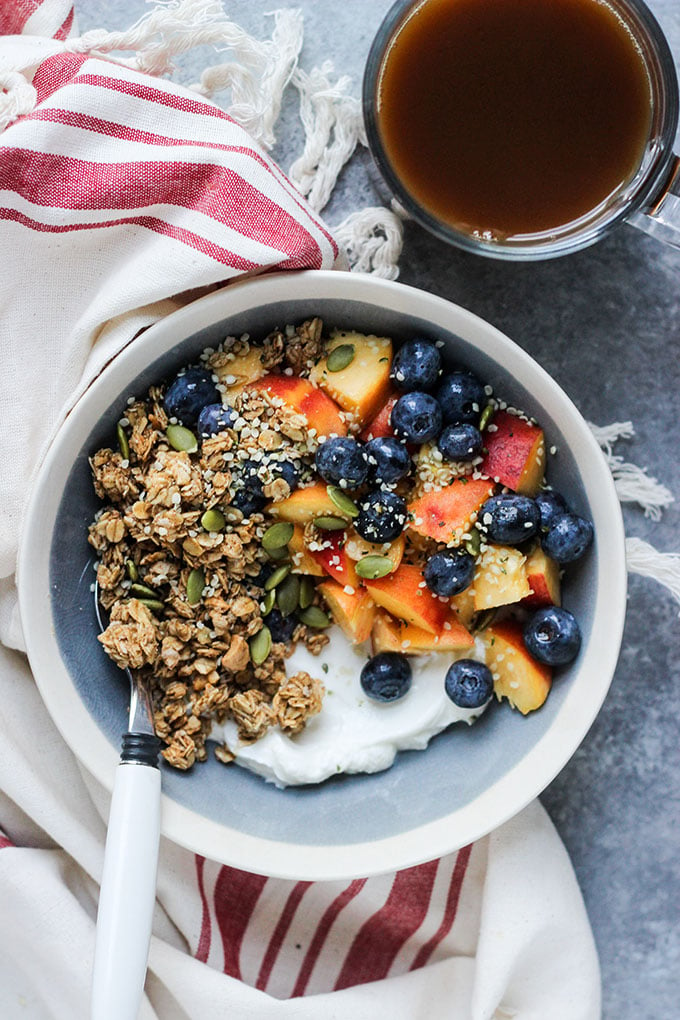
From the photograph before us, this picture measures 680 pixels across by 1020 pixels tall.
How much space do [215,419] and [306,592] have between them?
24cm

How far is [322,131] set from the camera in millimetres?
1296

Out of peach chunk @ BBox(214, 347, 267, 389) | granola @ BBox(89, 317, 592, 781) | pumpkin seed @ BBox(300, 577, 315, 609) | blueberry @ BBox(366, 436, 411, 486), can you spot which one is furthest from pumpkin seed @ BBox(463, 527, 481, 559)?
peach chunk @ BBox(214, 347, 267, 389)

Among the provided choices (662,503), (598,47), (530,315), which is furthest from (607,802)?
(598,47)

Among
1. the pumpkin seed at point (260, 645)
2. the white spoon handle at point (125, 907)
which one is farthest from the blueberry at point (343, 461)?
the white spoon handle at point (125, 907)

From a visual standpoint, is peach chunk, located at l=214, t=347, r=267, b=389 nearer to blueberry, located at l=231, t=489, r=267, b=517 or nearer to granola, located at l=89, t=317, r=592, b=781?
granola, located at l=89, t=317, r=592, b=781

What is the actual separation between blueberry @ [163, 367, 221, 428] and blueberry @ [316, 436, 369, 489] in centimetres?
15

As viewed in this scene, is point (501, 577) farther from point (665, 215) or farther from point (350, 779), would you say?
point (665, 215)

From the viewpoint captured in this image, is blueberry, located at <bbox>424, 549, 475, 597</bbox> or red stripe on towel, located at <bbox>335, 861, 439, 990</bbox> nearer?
blueberry, located at <bbox>424, 549, 475, 597</bbox>

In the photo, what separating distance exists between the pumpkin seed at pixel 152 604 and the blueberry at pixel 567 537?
18.3 inches

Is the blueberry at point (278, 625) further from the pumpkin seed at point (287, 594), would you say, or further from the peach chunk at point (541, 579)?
the peach chunk at point (541, 579)

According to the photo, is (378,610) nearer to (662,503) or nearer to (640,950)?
(662,503)

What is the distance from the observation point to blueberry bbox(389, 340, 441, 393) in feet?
3.78

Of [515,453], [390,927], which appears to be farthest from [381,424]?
[390,927]

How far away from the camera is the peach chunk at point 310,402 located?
3.77 feet
